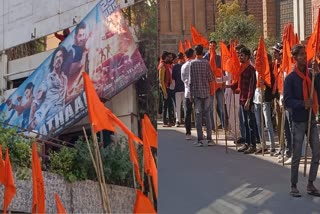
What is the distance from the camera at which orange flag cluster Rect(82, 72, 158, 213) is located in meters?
1.36

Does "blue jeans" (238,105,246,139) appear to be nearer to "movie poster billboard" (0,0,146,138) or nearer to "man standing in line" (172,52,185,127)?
"man standing in line" (172,52,185,127)

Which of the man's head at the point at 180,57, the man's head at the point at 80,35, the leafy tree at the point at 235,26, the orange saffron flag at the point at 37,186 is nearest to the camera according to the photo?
the leafy tree at the point at 235,26

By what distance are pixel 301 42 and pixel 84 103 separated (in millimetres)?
611

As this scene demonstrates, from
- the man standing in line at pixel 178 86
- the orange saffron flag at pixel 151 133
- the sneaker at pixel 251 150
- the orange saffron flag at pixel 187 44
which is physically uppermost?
the orange saffron flag at pixel 187 44

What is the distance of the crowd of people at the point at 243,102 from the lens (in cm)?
131

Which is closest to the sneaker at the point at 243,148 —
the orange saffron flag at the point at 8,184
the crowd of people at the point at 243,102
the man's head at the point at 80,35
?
the crowd of people at the point at 243,102

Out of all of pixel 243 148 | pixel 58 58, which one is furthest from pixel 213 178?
pixel 58 58

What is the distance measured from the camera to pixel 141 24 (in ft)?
4.42

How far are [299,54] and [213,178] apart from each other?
1.26 feet

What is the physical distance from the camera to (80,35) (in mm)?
1492

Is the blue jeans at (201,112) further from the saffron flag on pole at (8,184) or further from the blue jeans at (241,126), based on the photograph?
the saffron flag on pole at (8,184)

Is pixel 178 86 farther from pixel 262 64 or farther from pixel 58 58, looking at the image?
pixel 58 58

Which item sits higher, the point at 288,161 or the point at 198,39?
the point at 198,39

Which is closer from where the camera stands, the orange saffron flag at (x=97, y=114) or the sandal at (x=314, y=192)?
the sandal at (x=314, y=192)
